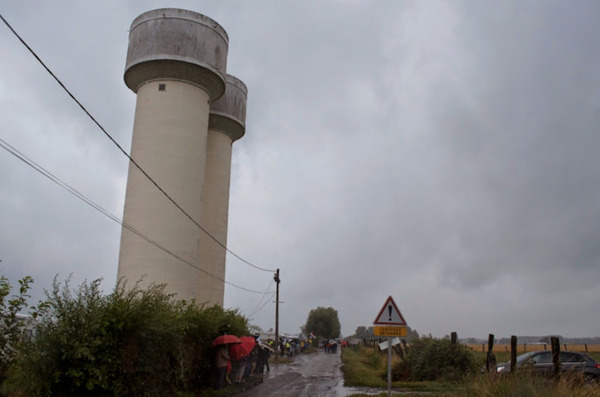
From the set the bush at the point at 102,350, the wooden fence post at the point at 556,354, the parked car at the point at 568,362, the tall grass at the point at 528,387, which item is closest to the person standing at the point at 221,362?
the bush at the point at 102,350

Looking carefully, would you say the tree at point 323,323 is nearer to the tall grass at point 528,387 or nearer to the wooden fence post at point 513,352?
the wooden fence post at point 513,352

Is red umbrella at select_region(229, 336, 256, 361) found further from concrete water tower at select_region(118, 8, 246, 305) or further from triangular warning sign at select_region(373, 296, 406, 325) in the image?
concrete water tower at select_region(118, 8, 246, 305)

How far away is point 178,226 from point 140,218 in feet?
5.64

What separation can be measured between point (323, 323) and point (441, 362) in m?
92.4

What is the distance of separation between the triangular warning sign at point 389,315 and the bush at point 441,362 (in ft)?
26.9

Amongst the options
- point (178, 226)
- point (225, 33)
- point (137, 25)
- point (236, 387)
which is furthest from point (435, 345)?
point (137, 25)

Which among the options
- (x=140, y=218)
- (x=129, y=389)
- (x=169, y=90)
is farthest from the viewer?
A: (x=169, y=90)

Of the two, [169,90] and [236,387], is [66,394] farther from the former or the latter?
[169,90]

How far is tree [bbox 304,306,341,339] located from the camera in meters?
111

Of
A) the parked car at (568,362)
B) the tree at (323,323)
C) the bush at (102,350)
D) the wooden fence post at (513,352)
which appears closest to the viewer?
the bush at (102,350)

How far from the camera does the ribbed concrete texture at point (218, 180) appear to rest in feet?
101

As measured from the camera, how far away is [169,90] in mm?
24984

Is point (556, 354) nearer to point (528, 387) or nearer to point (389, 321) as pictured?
point (528, 387)

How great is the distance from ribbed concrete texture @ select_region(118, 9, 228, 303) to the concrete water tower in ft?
0.15
